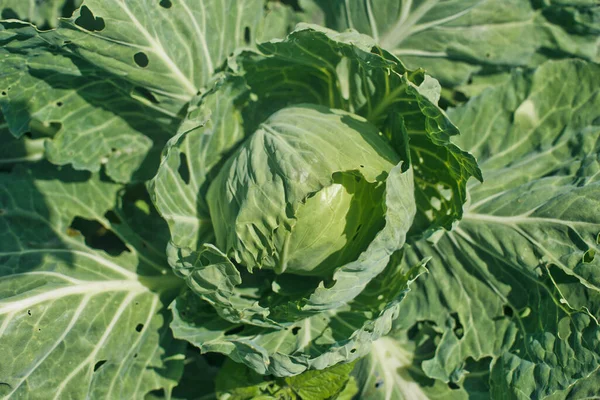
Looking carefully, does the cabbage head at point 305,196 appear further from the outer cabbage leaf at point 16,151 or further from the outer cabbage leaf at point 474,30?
the outer cabbage leaf at point 16,151

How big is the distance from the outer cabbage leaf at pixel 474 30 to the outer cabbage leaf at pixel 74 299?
2.01 metres

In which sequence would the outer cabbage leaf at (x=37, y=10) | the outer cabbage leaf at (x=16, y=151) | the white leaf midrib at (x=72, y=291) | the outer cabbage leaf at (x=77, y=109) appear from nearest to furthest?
the white leaf midrib at (x=72, y=291) → the outer cabbage leaf at (x=77, y=109) → the outer cabbage leaf at (x=37, y=10) → the outer cabbage leaf at (x=16, y=151)

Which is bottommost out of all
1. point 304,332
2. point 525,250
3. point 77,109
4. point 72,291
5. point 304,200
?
point 304,332

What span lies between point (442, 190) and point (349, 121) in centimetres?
72

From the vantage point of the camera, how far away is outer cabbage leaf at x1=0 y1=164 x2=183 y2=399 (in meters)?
3.11

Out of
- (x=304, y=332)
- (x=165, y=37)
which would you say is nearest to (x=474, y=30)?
(x=165, y=37)

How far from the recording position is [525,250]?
328 cm

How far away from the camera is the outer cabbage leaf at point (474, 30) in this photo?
3645 mm

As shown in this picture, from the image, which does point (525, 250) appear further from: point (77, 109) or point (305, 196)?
point (77, 109)

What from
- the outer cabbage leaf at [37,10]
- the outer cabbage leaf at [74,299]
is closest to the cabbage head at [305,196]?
the outer cabbage leaf at [74,299]

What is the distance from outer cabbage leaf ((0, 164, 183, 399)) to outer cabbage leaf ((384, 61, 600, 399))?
155 cm

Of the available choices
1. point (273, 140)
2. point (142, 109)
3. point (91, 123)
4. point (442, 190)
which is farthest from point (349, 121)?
→ point (91, 123)

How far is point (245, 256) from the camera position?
301 cm

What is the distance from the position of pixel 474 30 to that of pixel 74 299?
2.85 m
